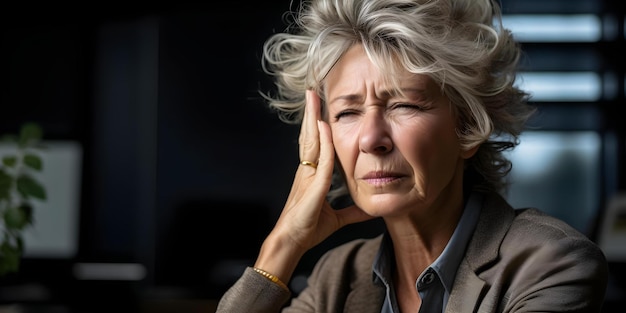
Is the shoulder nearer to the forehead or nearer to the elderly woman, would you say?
the elderly woman

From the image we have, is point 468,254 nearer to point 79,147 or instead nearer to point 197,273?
point 197,273

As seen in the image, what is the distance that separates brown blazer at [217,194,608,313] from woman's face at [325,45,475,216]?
13 centimetres

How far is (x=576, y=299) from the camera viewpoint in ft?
4.71

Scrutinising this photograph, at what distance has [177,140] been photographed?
4.67 m

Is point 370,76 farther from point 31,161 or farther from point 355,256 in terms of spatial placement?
point 31,161

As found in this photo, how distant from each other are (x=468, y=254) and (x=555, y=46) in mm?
3089

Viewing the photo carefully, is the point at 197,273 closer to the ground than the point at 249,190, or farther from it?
closer to the ground

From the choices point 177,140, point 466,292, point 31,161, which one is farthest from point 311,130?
point 177,140

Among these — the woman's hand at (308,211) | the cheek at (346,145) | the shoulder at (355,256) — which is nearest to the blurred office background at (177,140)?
the shoulder at (355,256)

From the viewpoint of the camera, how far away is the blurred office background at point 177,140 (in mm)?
4453

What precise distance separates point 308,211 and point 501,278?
39 centimetres

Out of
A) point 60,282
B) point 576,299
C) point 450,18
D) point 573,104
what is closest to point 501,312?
point 576,299

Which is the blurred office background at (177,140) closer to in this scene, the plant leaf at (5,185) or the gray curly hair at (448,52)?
the plant leaf at (5,185)

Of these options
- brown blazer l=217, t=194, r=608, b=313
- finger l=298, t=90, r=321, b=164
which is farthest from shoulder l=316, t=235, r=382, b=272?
finger l=298, t=90, r=321, b=164
